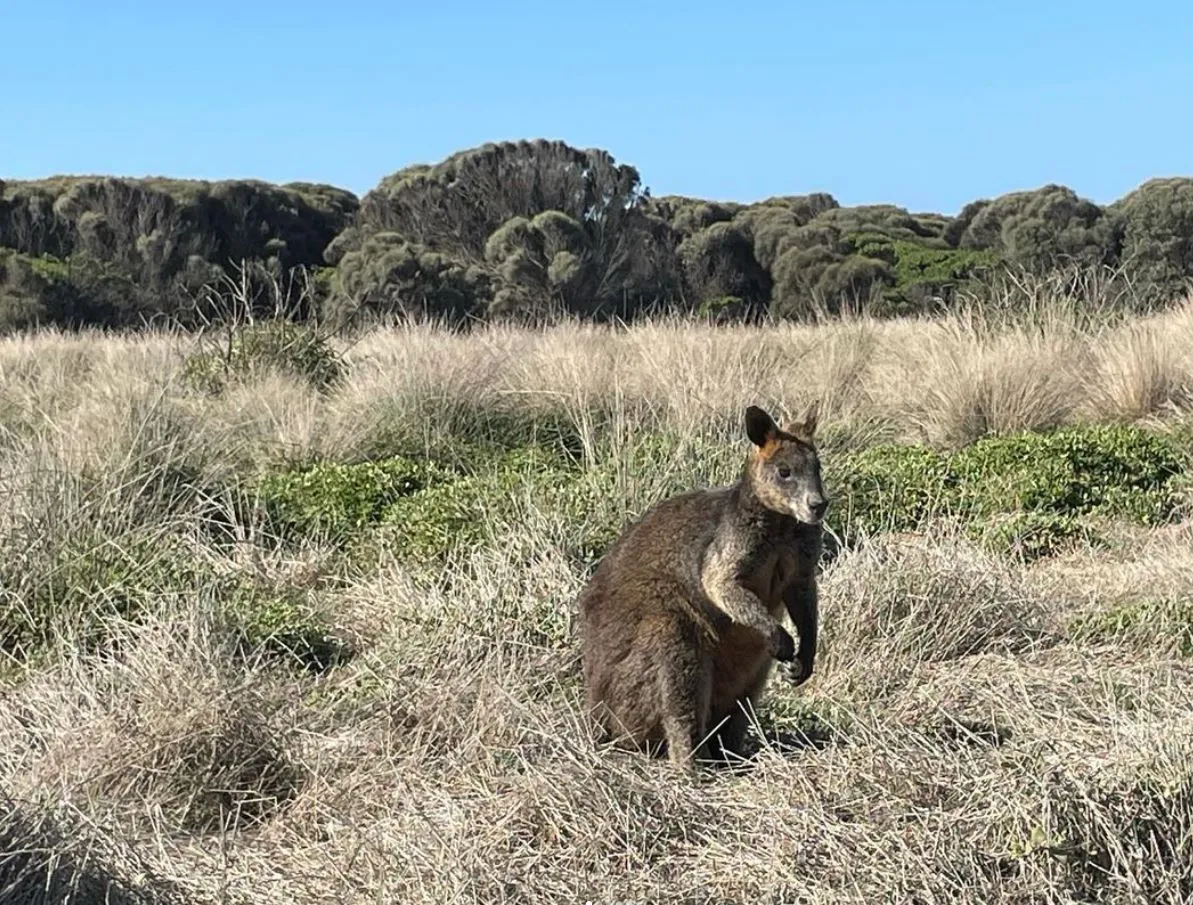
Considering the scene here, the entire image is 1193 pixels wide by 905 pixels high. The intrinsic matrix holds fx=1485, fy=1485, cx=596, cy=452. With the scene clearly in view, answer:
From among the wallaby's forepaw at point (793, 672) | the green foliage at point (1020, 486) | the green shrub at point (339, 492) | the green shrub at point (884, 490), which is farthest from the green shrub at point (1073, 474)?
the wallaby's forepaw at point (793, 672)

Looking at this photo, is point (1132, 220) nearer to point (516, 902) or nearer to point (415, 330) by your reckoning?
point (415, 330)

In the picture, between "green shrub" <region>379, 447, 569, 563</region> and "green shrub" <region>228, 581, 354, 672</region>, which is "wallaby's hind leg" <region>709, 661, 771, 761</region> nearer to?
"green shrub" <region>228, 581, 354, 672</region>

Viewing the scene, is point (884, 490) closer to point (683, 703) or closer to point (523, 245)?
point (683, 703)

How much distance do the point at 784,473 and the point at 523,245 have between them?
26.7 m

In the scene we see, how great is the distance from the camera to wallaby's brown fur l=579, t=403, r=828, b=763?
437cm

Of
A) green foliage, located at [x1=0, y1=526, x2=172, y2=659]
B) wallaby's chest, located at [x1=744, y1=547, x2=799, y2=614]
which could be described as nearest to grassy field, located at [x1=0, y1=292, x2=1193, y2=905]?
green foliage, located at [x1=0, y1=526, x2=172, y2=659]

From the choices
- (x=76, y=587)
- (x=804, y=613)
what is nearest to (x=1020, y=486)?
(x=804, y=613)

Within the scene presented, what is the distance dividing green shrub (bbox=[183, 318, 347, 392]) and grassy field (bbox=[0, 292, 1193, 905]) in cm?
67

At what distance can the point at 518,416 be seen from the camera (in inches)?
424

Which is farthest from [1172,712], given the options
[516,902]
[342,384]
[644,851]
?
[342,384]

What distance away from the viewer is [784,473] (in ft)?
14.3

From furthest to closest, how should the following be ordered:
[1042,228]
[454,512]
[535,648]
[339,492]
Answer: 1. [1042,228]
2. [339,492]
3. [454,512]
4. [535,648]

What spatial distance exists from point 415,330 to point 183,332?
240 cm

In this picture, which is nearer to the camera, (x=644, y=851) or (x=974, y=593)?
(x=644, y=851)
